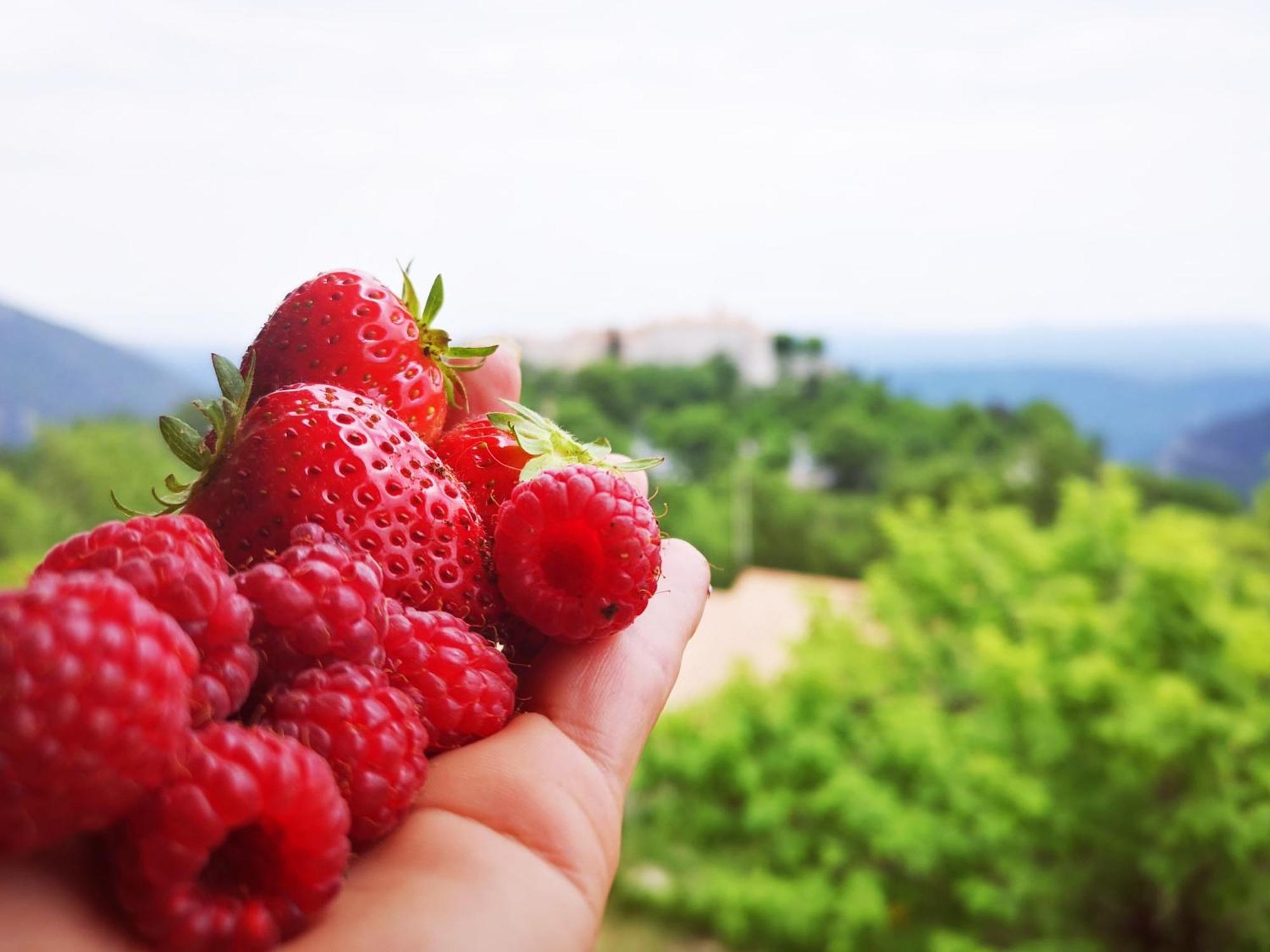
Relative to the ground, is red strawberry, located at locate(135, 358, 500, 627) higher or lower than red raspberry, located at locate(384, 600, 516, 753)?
Result: higher

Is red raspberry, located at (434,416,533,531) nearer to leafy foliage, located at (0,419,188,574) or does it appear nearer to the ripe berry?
the ripe berry

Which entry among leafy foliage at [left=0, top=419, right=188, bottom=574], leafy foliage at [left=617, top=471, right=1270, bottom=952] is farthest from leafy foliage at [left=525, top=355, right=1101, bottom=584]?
leafy foliage at [left=0, top=419, right=188, bottom=574]

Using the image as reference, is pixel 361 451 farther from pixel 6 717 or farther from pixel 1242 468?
pixel 1242 468

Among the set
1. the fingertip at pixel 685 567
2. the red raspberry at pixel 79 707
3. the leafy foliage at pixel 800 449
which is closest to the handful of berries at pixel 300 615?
the red raspberry at pixel 79 707

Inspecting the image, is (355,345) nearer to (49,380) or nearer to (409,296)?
(409,296)

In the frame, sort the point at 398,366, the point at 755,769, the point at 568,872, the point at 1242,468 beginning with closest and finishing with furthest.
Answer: the point at 568,872 < the point at 398,366 < the point at 755,769 < the point at 1242,468

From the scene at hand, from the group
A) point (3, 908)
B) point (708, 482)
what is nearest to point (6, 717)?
point (3, 908)
